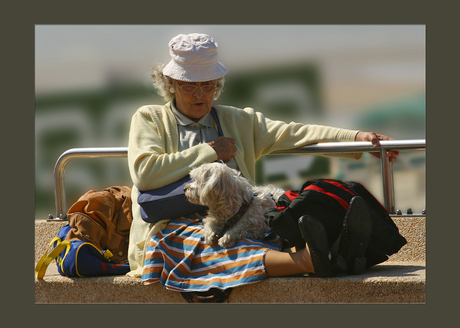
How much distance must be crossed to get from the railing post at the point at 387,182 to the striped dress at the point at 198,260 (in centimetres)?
107

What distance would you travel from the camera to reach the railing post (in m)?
4.11

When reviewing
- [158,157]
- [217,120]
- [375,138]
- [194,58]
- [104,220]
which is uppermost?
[194,58]

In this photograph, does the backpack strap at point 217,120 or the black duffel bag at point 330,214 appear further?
the backpack strap at point 217,120

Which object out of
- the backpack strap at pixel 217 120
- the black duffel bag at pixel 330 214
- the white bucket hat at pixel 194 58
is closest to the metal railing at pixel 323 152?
the backpack strap at pixel 217 120

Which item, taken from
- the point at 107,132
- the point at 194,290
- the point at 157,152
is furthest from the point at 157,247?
the point at 107,132

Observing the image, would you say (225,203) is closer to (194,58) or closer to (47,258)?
(194,58)

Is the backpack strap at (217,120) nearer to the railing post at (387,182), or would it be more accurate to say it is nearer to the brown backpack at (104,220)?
the brown backpack at (104,220)

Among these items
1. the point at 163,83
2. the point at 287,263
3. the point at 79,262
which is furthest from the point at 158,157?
the point at 287,263

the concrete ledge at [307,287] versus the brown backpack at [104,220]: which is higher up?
the brown backpack at [104,220]

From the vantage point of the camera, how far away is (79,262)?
3701 millimetres

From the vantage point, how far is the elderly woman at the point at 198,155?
11.0ft

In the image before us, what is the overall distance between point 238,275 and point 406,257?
151 cm

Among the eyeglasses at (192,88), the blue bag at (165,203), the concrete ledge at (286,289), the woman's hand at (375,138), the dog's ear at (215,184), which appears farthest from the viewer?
the woman's hand at (375,138)

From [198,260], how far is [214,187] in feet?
1.71
